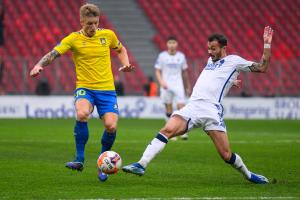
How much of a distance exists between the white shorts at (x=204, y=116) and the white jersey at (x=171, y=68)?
9309mm

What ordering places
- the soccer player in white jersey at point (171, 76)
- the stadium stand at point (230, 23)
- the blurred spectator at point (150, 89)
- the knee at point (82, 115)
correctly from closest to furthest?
the knee at point (82, 115) → the soccer player in white jersey at point (171, 76) → the blurred spectator at point (150, 89) → the stadium stand at point (230, 23)

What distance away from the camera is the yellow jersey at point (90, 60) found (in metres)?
9.73

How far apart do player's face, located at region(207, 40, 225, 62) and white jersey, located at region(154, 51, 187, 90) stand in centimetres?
910

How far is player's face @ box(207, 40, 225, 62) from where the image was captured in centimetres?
929

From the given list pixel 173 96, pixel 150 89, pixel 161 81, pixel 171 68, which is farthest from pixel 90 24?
pixel 150 89

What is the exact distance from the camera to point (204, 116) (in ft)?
29.9

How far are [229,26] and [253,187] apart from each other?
23.5 meters

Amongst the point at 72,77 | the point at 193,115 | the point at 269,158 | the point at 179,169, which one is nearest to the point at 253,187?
the point at 193,115

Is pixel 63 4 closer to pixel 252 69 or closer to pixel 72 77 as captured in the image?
pixel 72 77

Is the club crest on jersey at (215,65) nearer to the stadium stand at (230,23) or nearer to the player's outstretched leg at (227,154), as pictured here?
the player's outstretched leg at (227,154)

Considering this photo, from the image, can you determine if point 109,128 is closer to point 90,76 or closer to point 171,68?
point 90,76

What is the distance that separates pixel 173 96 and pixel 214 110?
9.78 m

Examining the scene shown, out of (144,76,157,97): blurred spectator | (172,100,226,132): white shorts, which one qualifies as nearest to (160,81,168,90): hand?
(144,76,157,97): blurred spectator

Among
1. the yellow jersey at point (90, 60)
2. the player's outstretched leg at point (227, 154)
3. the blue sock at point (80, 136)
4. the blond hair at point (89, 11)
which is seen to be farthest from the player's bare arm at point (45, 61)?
the player's outstretched leg at point (227, 154)
